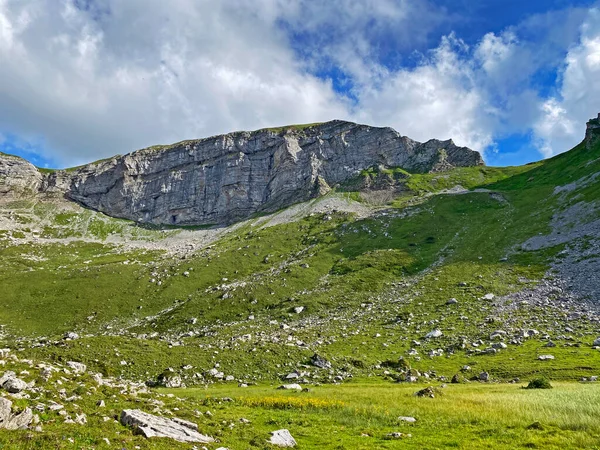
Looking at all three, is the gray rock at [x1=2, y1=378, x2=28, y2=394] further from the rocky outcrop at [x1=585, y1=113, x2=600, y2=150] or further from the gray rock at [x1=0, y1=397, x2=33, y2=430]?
the rocky outcrop at [x1=585, y1=113, x2=600, y2=150]

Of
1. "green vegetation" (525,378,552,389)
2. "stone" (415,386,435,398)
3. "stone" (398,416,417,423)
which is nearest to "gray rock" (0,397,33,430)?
"stone" (398,416,417,423)

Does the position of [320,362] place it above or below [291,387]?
A: above

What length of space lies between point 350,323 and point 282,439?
178 feet

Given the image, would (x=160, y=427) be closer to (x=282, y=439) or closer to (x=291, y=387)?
(x=282, y=439)

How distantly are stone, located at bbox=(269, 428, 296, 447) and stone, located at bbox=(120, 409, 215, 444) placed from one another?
2869mm

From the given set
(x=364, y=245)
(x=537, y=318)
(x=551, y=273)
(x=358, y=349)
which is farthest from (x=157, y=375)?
(x=364, y=245)

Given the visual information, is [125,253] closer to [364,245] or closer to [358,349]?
[364,245]

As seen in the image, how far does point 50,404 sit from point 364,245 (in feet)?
384

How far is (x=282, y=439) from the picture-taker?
1736 centimetres

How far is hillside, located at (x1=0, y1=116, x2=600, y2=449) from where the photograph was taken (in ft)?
64.7

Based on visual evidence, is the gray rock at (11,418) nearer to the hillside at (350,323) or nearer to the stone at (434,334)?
the hillside at (350,323)

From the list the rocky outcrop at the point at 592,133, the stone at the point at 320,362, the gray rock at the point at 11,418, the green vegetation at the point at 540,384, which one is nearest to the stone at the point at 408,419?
the gray rock at the point at 11,418

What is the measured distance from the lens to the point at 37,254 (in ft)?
521

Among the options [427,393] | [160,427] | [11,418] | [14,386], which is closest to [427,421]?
[427,393]
